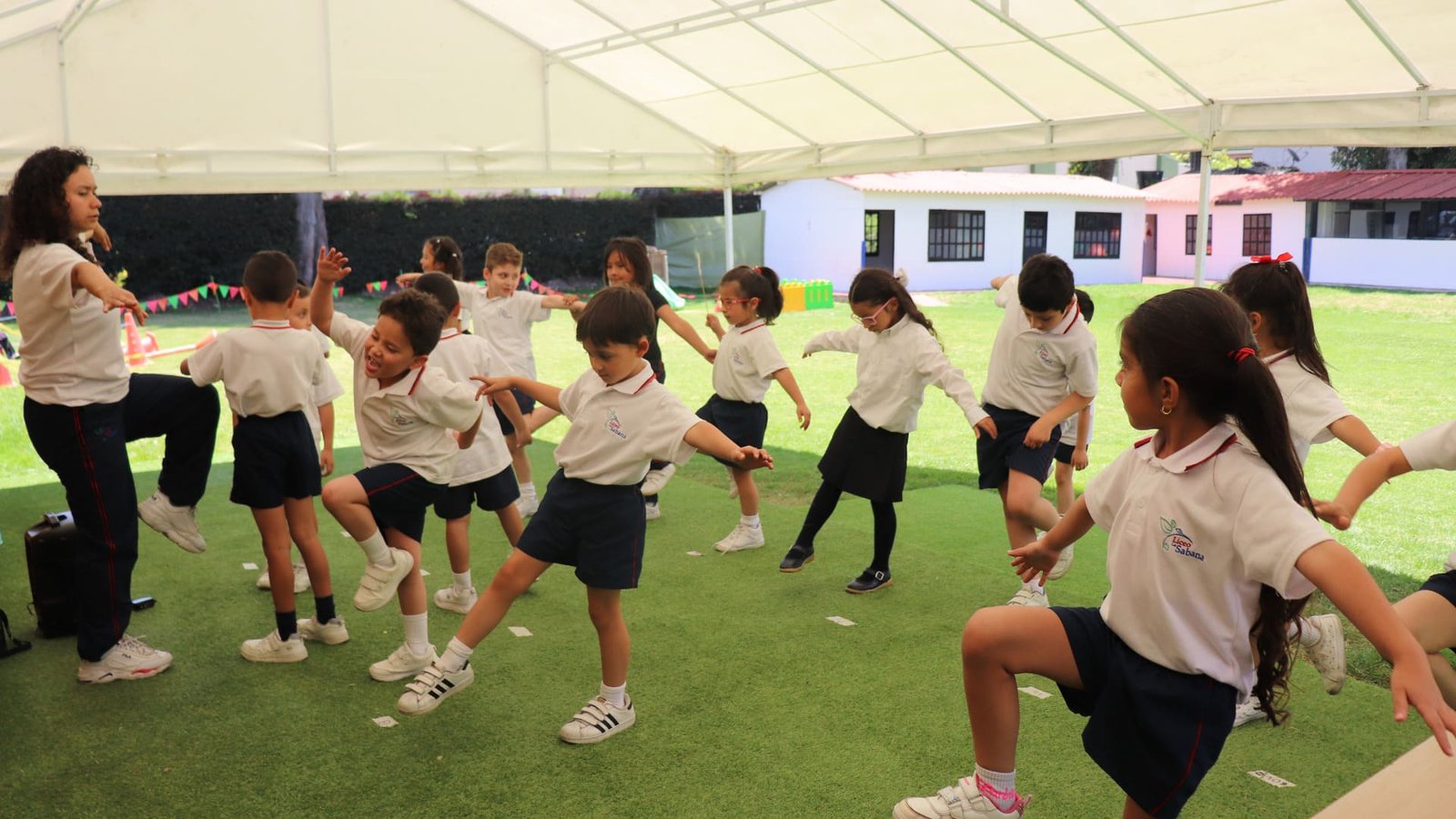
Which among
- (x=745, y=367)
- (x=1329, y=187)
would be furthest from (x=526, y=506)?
(x=1329, y=187)

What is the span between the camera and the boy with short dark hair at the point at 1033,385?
420 centimetres

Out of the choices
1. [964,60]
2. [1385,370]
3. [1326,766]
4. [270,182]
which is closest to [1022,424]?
[1326,766]

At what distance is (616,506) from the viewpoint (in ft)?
10.7

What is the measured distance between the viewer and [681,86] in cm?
909

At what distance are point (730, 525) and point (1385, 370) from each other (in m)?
9.84

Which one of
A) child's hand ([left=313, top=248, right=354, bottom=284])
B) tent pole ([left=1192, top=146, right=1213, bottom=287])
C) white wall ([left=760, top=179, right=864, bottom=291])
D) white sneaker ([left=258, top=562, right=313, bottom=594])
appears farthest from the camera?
white wall ([left=760, top=179, right=864, bottom=291])

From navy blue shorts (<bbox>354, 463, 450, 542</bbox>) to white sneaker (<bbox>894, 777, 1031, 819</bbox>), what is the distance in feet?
6.32

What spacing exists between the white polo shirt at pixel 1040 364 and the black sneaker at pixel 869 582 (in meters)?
0.90

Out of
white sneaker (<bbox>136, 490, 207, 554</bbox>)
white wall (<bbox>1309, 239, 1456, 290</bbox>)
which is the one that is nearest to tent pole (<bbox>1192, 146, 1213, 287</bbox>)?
white sneaker (<bbox>136, 490, 207, 554</bbox>)

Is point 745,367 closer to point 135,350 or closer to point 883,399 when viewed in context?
point 883,399

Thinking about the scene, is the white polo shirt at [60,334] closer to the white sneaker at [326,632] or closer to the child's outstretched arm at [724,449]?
the white sneaker at [326,632]

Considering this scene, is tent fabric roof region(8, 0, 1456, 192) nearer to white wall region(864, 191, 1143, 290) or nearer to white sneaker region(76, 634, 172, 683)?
white sneaker region(76, 634, 172, 683)

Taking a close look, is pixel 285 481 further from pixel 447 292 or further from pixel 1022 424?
pixel 1022 424

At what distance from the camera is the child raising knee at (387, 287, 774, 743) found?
10.5 feet
